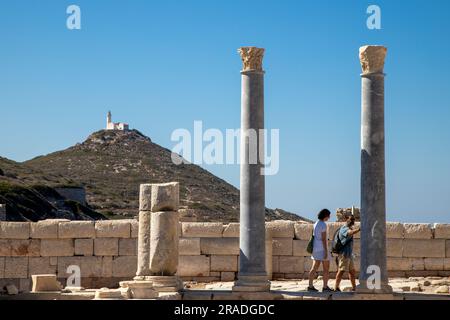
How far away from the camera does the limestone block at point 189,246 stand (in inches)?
1039

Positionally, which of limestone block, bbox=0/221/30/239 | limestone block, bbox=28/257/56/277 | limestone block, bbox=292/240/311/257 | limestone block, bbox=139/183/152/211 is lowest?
limestone block, bbox=28/257/56/277

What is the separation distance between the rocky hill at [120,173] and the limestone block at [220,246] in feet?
152

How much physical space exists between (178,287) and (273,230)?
15.6ft

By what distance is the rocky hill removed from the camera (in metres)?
81.2

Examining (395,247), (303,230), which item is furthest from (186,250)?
(395,247)

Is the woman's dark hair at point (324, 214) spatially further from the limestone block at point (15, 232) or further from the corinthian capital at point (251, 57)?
the limestone block at point (15, 232)

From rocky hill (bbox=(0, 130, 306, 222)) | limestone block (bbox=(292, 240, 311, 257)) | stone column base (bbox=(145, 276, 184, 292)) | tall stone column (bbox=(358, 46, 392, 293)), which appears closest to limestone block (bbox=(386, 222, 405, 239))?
limestone block (bbox=(292, 240, 311, 257))

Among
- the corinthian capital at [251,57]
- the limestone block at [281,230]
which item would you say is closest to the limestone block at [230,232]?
the limestone block at [281,230]

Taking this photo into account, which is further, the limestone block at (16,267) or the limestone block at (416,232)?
the limestone block at (16,267)

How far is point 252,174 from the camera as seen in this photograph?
22.2m

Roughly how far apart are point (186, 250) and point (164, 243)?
3.90 metres

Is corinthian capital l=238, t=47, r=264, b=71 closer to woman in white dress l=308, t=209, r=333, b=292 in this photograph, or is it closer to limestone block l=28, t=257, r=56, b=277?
woman in white dress l=308, t=209, r=333, b=292

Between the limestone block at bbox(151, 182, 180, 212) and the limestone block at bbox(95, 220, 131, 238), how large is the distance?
12.2 ft
